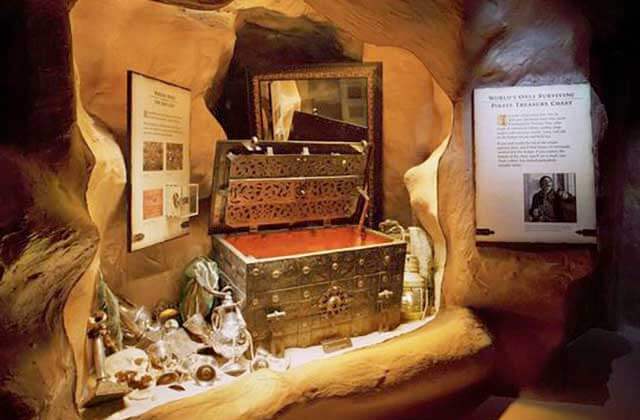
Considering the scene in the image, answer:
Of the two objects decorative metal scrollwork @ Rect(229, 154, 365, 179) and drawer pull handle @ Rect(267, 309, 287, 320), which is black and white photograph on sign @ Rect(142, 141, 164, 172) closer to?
decorative metal scrollwork @ Rect(229, 154, 365, 179)

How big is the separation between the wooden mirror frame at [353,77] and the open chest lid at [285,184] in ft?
1.52

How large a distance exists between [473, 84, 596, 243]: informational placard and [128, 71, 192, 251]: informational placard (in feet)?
5.78

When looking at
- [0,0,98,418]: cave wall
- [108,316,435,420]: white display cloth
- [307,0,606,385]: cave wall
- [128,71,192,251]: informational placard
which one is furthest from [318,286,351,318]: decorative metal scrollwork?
[0,0,98,418]: cave wall

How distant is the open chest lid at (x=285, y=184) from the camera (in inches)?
121

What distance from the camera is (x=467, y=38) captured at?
2.67 metres

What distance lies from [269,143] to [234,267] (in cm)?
88

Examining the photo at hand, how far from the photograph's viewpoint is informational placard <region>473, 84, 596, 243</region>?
2.55 meters

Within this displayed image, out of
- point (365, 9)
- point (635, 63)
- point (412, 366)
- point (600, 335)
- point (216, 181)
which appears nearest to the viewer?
point (412, 366)

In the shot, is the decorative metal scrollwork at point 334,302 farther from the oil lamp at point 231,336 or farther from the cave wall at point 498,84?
the cave wall at point 498,84

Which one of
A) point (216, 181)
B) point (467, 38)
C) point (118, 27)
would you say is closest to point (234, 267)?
point (216, 181)

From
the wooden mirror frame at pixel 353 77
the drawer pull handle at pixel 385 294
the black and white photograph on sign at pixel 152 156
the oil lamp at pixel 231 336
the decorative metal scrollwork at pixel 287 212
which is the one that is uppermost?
the wooden mirror frame at pixel 353 77

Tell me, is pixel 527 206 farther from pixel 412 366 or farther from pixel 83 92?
pixel 83 92

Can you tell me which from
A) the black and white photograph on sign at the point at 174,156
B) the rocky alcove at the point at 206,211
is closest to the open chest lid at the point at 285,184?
the black and white photograph on sign at the point at 174,156

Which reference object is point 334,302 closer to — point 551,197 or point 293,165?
point 293,165
